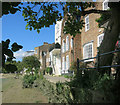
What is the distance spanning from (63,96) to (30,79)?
8323 millimetres

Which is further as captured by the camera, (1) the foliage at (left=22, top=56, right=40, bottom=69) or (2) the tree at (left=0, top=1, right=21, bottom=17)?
(1) the foliage at (left=22, top=56, right=40, bottom=69)

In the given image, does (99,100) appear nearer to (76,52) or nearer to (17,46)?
(17,46)

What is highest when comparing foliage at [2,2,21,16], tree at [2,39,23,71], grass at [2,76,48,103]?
foliage at [2,2,21,16]

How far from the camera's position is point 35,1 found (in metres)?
6.75

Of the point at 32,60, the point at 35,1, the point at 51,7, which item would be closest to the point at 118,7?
the point at 51,7

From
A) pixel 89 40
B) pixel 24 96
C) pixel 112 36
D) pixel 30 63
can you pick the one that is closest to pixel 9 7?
pixel 112 36

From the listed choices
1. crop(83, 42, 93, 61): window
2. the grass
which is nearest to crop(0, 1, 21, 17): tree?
the grass

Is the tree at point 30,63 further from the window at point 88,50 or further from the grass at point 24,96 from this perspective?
the grass at point 24,96

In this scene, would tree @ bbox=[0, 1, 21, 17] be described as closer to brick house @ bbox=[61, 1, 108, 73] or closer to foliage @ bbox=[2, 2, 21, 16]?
foliage @ bbox=[2, 2, 21, 16]

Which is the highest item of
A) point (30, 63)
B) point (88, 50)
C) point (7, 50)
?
point (88, 50)

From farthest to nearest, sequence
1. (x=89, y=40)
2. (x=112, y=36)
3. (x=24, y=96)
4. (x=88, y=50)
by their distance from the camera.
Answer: (x=88, y=50) → (x=89, y=40) → (x=24, y=96) → (x=112, y=36)

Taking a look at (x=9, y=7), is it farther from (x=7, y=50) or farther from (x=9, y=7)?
(x=7, y=50)

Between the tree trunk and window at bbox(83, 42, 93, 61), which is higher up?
window at bbox(83, 42, 93, 61)

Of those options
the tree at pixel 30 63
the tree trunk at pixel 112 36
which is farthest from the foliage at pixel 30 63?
the tree trunk at pixel 112 36
